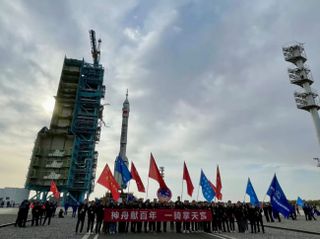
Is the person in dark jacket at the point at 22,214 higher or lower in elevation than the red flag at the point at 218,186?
lower

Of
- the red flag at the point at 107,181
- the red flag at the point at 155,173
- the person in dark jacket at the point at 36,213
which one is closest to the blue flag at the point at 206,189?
the red flag at the point at 155,173

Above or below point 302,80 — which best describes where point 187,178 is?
below

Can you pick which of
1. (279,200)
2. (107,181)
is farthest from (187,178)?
(279,200)

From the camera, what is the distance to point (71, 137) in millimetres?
81438

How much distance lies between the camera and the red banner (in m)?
17.5

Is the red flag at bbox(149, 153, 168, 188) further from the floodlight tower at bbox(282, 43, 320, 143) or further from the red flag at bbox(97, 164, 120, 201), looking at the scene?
the floodlight tower at bbox(282, 43, 320, 143)

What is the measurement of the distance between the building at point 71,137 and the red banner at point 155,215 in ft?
198

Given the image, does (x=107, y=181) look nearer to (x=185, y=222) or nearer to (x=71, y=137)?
(x=185, y=222)

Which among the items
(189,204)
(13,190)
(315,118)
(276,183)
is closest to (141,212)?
(189,204)

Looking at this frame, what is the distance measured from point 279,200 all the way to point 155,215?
10458 millimetres

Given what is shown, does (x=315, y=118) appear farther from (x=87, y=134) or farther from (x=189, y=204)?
(x=87, y=134)

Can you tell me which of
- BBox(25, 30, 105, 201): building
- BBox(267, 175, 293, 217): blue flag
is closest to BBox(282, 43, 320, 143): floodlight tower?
BBox(267, 175, 293, 217): blue flag

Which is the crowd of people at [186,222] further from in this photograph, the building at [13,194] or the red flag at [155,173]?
the building at [13,194]

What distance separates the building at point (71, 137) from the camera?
247 feet
